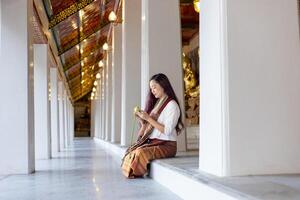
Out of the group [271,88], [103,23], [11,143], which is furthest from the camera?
[103,23]

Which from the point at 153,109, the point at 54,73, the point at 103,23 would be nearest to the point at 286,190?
the point at 153,109

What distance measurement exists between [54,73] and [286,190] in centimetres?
1338

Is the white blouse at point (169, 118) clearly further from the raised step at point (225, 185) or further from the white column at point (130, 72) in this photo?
the white column at point (130, 72)

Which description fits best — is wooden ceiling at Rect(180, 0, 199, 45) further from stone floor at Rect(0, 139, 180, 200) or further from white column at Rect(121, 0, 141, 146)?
stone floor at Rect(0, 139, 180, 200)

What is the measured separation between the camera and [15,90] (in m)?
6.56

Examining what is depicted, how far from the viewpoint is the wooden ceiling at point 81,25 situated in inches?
458

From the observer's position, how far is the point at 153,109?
5.56 meters

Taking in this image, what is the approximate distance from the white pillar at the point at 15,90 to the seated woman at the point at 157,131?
1822 mm

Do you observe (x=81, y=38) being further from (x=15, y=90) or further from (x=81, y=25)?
(x=15, y=90)

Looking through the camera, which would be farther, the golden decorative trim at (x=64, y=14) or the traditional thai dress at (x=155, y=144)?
the golden decorative trim at (x=64, y=14)

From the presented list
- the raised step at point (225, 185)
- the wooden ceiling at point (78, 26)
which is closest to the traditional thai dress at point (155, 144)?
the raised step at point (225, 185)

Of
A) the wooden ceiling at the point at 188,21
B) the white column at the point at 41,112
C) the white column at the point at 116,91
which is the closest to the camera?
the white column at the point at 41,112

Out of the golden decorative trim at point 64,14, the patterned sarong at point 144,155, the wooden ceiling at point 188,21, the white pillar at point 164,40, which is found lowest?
the patterned sarong at point 144,155

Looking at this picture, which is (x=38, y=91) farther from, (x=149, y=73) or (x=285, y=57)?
(x=285, y=57)
